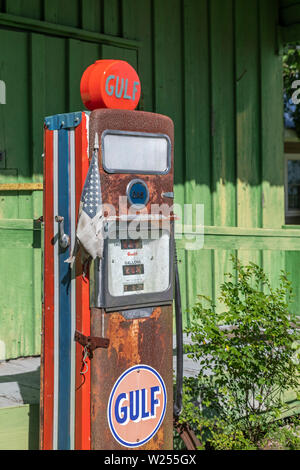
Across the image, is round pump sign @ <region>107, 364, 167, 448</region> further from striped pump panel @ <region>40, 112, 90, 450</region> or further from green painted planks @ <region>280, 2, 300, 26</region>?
green painted planks @ <region>280, 2, 300, 26</region>

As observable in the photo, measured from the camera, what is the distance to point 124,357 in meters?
3.30

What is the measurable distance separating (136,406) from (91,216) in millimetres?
965

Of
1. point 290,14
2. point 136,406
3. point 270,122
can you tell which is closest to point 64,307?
point 136,406

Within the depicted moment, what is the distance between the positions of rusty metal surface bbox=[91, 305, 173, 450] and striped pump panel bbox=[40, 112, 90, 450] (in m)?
0.05

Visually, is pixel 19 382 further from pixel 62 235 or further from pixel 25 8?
pixel 25 8

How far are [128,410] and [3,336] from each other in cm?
220

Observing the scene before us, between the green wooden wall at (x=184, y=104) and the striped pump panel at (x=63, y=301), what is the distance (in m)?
1.12

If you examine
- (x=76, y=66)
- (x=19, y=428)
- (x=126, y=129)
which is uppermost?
(x=76, y=66)

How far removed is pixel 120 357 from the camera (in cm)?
329

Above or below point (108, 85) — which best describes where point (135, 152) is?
below

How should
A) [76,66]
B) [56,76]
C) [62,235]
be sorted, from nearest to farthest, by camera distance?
1. [62,235]
2. [56,76]
3. [76,66]

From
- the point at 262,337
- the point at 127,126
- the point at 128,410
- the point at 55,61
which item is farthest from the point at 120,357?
the point at 55,61

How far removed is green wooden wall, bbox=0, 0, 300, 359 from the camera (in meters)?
5.36

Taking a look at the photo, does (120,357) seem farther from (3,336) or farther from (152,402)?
(3,336)
